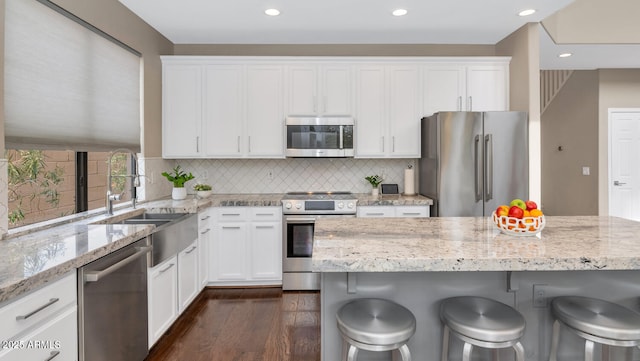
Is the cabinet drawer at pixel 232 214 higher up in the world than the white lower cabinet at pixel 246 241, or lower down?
higher up

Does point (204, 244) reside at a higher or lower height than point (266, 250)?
higher

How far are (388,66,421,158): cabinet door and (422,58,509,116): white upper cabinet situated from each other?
0.13 metres

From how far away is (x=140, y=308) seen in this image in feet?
7.57

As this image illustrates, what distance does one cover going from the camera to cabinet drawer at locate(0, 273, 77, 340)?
1305 millimetres

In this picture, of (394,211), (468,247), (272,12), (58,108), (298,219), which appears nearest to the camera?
(468,247)

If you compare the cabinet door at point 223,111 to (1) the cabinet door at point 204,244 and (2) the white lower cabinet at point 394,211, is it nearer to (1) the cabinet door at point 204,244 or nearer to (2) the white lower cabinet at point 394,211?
(1) the cabinet door at point 204,244

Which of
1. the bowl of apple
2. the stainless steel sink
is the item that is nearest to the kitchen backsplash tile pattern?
the stainless steel sink

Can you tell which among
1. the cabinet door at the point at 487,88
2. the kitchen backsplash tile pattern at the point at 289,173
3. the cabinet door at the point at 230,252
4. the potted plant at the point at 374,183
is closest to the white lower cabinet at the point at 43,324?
the cabinet door at the point at 230,252

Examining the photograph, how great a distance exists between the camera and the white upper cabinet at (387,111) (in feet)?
13.8

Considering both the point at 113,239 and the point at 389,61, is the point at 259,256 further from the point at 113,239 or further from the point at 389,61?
the point at 389,61

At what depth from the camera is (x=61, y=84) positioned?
255cm

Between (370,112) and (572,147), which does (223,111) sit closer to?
(370,112)

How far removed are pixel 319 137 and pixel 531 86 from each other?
7.42ft

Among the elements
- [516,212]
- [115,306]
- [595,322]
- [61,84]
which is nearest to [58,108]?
[61,84]
